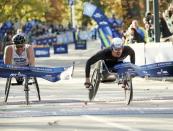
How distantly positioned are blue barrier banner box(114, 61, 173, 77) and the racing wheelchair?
11cm

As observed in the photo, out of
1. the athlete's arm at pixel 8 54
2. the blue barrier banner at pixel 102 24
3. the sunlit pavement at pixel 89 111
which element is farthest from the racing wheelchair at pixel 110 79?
the blue barrier banner at pixel 102 24

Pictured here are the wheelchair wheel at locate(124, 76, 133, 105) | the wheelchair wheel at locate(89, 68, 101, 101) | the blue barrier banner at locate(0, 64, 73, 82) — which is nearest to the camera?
the wheelchair wheel at locate(124, 76, 133, 105)

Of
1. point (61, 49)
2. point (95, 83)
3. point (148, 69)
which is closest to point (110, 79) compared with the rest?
point (95, 83)

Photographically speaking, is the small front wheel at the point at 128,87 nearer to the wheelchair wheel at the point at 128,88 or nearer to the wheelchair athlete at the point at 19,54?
the wheelchair wheel at the point at 128,88

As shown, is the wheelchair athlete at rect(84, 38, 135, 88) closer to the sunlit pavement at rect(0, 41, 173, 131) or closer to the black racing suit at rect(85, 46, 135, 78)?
the black racing suit at rect(85, 46, 135, 78)

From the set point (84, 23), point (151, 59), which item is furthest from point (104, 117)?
point (84, 23)

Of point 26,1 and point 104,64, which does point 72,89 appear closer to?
point 104,64

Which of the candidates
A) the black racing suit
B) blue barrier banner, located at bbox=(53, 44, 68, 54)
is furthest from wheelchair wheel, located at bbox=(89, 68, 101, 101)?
blue barrier banner, located at bbox=(53, 44, 68, 54)

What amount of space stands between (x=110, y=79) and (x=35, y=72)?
168 centimetres

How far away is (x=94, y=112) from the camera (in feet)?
44.5

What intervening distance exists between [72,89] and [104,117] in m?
7.50

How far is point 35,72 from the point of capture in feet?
53.0

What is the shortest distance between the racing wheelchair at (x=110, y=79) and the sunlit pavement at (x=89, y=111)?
214 millimetres

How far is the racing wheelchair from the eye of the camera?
15.1 metres
